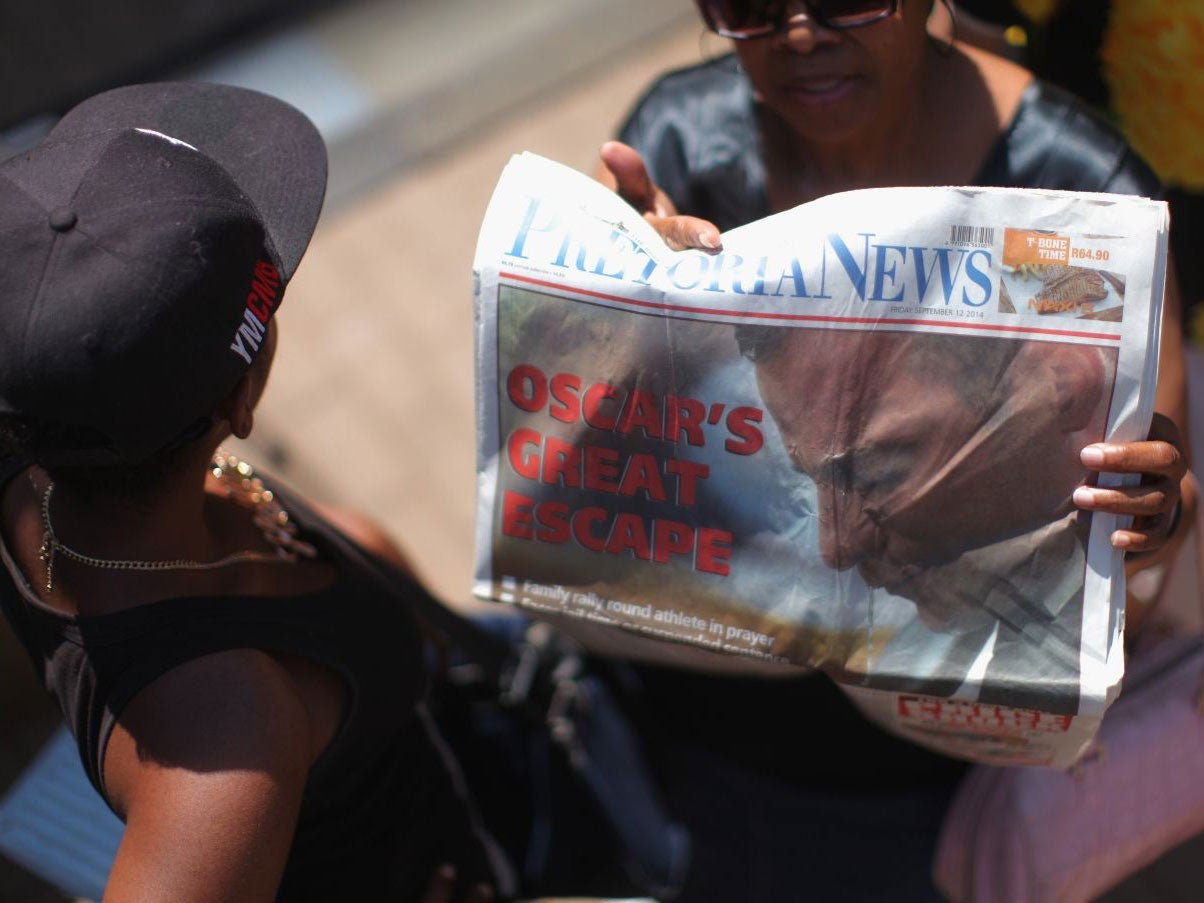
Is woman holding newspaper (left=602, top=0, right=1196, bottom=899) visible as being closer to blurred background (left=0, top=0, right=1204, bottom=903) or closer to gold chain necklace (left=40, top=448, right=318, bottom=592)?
gold chain necklace (left=40, top=448, right=318, bottom=592)

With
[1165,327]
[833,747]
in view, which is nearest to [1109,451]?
[1165,327]

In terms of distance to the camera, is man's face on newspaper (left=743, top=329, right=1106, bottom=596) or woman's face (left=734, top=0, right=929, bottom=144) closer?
man's face on newspaper (left=743, top=329, right=1106, bottom=596)

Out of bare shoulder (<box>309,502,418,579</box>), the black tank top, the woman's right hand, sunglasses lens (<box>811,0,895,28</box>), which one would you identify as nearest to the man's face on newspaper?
the woman's right hand

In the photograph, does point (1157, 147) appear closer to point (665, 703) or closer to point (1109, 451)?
point (1109, 451)

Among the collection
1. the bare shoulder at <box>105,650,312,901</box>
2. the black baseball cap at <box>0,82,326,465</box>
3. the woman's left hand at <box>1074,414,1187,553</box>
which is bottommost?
the bare shoulder at <box>105,650,312,901</box>

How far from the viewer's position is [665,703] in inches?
76.0

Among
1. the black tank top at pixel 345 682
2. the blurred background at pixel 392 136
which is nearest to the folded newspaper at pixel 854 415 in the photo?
the black tank top at pixel 345 682

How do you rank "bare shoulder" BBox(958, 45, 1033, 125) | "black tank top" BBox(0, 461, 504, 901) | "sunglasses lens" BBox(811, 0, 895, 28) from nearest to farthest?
"black tank top" BBox(0, 461, 504, 901)
"sunglasses lens" BBox(811, 0, 895, 28)
"bare shoulder" BBox(958, 45, 1033, 125)

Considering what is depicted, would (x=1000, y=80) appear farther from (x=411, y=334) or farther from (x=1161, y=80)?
(x=411, y=334)

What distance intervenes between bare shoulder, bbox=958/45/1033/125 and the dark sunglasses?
0.24 m

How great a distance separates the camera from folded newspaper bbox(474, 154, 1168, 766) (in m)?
1.13

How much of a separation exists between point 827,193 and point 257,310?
82 centimetres

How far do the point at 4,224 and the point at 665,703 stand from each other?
1.22 metres

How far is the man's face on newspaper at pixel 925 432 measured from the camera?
1.14 meters
